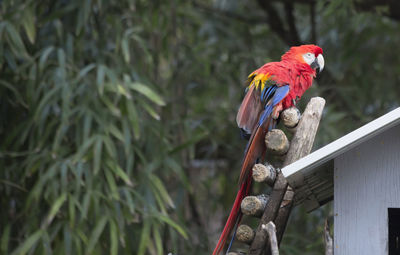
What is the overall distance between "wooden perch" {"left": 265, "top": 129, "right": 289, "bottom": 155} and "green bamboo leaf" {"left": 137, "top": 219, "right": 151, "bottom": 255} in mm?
812

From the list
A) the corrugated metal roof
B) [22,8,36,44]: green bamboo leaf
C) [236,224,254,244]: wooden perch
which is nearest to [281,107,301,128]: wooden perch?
the corrugated metal roof

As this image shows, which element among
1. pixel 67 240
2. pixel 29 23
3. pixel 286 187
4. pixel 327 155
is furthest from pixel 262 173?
pixel 29 23

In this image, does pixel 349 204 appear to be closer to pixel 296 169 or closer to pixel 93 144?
pixel 296 169

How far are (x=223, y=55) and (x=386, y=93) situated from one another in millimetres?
870

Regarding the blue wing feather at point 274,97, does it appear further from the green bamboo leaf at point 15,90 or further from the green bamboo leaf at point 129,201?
the green bamboo leaf at point 15,90

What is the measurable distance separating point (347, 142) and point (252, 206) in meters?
0.27

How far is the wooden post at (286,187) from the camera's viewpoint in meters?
1.35

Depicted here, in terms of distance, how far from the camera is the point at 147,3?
2.79 metres

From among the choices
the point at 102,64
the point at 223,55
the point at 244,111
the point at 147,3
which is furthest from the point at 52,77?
the point at 223,55

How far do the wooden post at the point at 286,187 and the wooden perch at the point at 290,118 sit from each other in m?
0.02

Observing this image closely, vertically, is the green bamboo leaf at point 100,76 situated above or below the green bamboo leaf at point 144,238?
above

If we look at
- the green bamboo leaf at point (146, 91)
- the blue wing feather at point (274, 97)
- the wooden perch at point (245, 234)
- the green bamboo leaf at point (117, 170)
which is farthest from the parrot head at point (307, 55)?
the green bamboo leaf at point (117, 170)

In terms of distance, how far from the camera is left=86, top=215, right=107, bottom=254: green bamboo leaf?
194 centimetres

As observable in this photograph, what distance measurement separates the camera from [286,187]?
1.35 m
